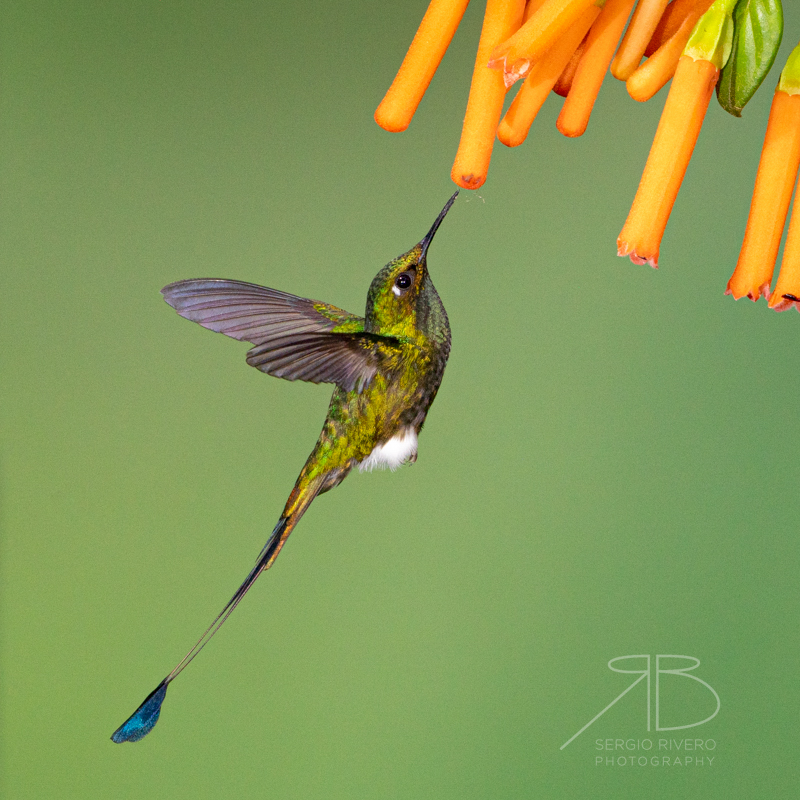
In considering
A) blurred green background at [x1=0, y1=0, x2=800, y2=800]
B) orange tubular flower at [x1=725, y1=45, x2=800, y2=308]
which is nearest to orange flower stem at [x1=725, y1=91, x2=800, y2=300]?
orange tubular flower at [x1=725, y1=45, x2=800, y2=308]

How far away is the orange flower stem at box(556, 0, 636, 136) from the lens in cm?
56

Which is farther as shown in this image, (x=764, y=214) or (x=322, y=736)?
(x=322, y=736)

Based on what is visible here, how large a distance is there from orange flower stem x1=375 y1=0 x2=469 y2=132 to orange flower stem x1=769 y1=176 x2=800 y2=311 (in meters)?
0.24

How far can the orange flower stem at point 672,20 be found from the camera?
56 cm

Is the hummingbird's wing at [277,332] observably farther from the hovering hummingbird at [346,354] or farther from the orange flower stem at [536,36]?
the orange flower stem at [536,36]

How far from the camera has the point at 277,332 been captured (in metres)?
0.75

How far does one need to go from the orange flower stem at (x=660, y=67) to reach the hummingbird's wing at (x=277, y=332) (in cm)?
30

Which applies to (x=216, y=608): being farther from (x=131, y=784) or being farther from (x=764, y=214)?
(x=764, y=214)

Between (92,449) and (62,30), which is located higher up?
(62,30)

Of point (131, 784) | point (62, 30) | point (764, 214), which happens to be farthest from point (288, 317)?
point (131, 784)

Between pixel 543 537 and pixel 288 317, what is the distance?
2.69 feet

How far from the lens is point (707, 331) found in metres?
1.46

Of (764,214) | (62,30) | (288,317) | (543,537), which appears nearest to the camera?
(764,214)

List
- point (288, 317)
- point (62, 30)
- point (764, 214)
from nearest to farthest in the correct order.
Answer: point (764, 214)
point (288, 317)
point (62, 30)
